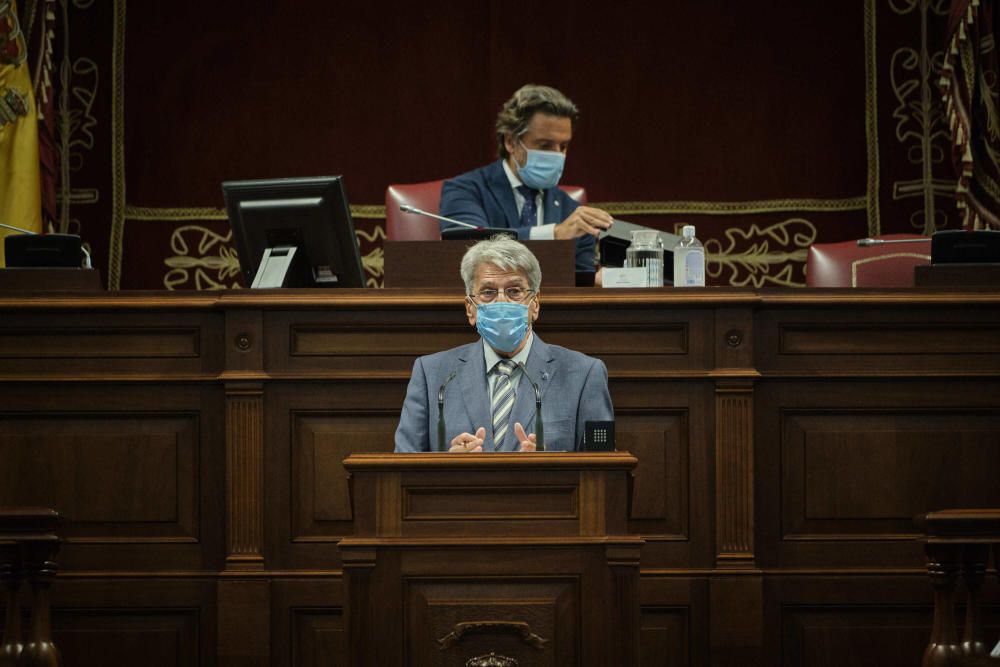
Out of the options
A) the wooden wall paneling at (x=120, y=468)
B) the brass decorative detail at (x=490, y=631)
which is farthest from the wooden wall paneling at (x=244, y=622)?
the brass decorative detail at (x=490, y=631)

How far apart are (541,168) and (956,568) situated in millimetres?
2561

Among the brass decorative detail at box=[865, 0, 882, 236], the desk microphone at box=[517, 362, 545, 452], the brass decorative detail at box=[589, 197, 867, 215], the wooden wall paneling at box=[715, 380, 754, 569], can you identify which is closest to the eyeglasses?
the desk microphone at box=[517, 362, 545, 452]

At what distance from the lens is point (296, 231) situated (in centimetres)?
432

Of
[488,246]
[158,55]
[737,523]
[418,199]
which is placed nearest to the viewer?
[488,246]

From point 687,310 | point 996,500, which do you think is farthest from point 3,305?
point 996,500

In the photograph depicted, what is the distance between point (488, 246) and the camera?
12.0 ft

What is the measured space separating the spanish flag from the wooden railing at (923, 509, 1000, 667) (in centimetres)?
442

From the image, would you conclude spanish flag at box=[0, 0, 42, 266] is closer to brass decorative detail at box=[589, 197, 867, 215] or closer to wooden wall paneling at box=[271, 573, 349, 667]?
brass decorative detail at box=[589, 197, 867, 215]

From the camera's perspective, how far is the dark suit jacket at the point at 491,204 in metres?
4.97

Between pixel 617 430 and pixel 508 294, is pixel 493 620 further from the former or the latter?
pixel 617 430

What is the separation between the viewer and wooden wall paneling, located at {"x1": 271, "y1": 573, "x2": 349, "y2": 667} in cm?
394

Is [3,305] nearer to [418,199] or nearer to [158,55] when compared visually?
[418,199]

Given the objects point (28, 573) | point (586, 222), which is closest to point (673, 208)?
point (586, 222)

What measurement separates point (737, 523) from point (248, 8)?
12.6ft
